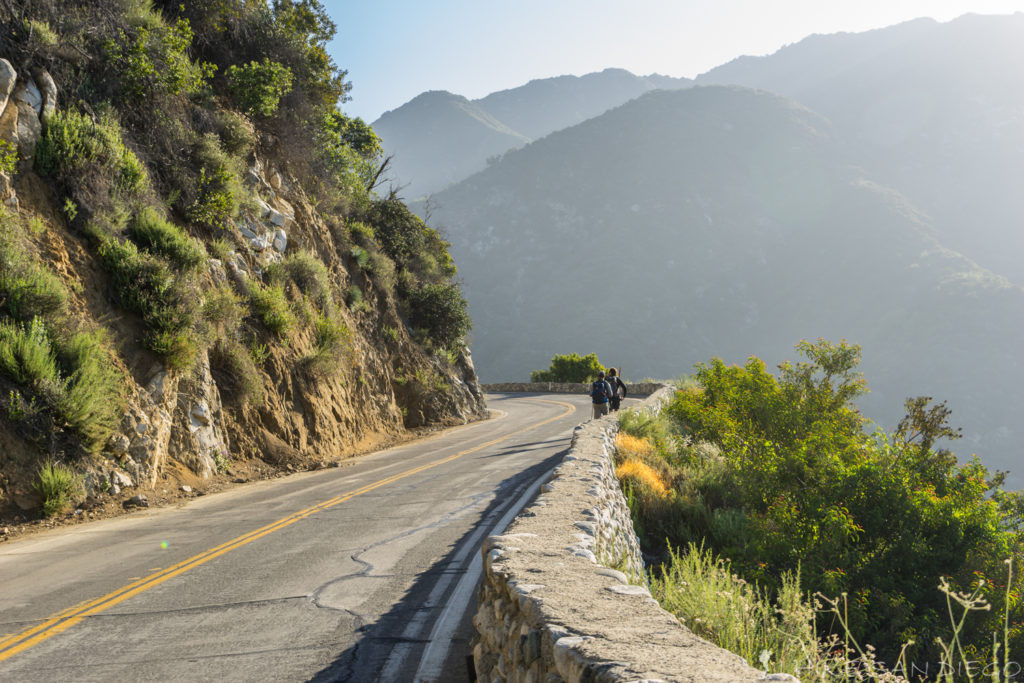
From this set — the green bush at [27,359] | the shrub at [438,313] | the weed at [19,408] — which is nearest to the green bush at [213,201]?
the green bush at [27,359]

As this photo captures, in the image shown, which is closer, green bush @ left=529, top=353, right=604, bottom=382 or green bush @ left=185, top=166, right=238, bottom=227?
green bush @ left=185, top=166, right=238, bottom=227

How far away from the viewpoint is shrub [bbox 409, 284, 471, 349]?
90.7 ft

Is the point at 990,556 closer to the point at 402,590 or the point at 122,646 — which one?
the point at 402,590

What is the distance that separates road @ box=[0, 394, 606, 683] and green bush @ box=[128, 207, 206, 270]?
17.0ft

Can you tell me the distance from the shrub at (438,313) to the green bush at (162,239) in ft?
46.0

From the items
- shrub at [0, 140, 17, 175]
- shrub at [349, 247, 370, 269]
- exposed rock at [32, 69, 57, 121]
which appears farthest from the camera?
shrub at [349, 247, 370, 269]

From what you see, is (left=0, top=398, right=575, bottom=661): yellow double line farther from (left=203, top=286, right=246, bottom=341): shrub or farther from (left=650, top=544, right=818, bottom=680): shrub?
(left=203, top=286, right=246, bottom=341): shrub

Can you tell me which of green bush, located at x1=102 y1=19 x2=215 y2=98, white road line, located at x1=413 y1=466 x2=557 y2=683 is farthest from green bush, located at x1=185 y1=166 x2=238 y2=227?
white road line, located at x1=413 y1=466 x2=557 y2=683

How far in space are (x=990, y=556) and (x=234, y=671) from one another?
15284 mm

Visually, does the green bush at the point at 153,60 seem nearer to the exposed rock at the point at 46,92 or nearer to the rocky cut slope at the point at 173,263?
the rocky cut slope at the point at 173,263

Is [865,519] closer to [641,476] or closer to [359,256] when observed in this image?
[641,476]

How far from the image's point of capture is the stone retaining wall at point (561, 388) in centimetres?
4472

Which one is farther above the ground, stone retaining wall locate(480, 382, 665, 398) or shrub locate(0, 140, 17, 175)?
shrub locate(0, 140, 17, 175)

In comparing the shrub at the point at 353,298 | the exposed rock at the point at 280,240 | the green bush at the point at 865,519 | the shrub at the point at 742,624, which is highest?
the exposed rock at the point at 280,240
